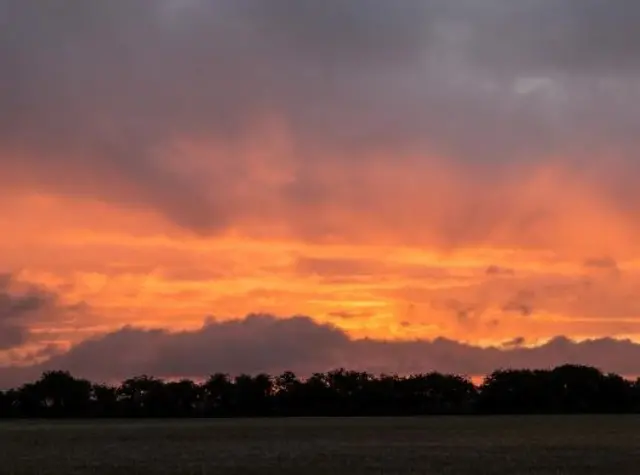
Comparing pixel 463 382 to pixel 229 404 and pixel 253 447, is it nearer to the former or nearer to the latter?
pixel 229 404

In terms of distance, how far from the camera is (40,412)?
547 feet

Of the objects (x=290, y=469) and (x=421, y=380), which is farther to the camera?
(x=421, y=380)

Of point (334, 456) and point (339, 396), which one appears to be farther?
point (339, 396)

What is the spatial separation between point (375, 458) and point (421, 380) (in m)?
125

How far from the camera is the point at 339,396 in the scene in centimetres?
16525

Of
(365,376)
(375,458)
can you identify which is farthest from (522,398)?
(375,458)

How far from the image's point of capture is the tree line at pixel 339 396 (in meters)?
159

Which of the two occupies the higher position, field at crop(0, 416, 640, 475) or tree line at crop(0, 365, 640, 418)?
tree line at crop(0, 365, 640, 418)

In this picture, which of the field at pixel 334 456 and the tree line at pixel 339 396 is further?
the tree line at pixel 339 396

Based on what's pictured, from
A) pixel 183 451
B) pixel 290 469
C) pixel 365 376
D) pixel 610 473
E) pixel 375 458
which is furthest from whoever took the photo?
pixel 365 376

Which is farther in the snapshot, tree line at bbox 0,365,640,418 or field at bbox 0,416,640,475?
tree line at bbox 0,365,640,418

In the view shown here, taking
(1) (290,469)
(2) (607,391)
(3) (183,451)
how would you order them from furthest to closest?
(2) (607,391) → (3) (183,451) → (1) (290,469)

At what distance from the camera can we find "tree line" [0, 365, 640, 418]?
15888cm

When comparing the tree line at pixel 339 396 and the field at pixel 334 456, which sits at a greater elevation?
the tree line at pixel 339 396
